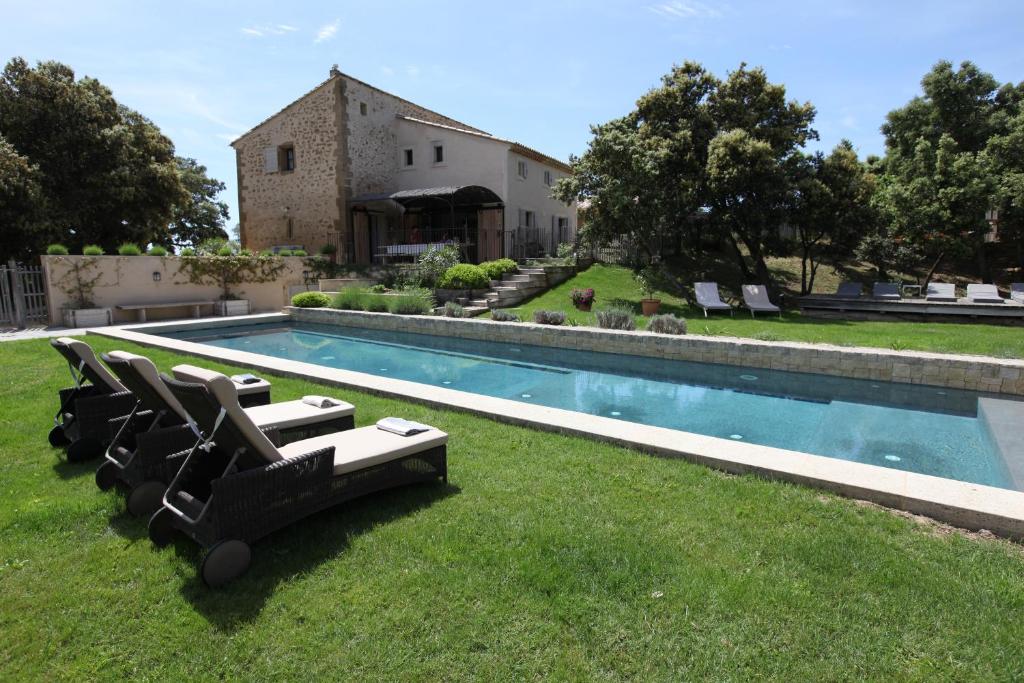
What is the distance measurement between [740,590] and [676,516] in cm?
73

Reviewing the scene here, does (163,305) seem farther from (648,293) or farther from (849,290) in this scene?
(849,290)

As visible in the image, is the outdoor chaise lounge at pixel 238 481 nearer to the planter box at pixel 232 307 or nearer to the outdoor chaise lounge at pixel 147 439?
the outdoor chaise lounge at pixel 147 439

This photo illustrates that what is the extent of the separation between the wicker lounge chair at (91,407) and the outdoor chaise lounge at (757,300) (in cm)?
1364

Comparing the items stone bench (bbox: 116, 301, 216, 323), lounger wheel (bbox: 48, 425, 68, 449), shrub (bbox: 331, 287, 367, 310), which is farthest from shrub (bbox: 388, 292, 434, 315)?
lounger wheel (bbox: 48, 425, 68, 449)

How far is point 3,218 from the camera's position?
15797 millimetres

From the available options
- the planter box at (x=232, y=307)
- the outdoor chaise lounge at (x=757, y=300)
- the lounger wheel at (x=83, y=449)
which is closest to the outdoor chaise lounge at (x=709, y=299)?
the outdoor chaise lounge at (x=757, y=300)

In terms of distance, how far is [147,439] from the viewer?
3158 mm

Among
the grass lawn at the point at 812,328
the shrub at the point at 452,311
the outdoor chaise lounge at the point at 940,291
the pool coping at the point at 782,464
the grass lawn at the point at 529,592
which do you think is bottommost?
the grass lawn at the point at 529,592

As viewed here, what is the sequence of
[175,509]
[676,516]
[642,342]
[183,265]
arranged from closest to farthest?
[175,509], [676,516], [642,342], [183,265]

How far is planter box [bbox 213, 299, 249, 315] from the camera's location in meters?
16.6

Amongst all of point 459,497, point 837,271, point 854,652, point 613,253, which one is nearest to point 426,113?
point 613,253

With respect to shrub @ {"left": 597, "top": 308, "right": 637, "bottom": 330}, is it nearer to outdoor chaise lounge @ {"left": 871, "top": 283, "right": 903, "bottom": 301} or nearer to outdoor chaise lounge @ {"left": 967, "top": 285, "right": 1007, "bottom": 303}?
outdoor chaise lounge @ {"left": 871, "top": 283, "right": 903, "bottom": 301}

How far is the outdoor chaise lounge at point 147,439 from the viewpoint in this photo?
314 cm

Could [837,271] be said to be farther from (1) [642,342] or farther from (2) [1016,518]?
(2) [1016,518]
